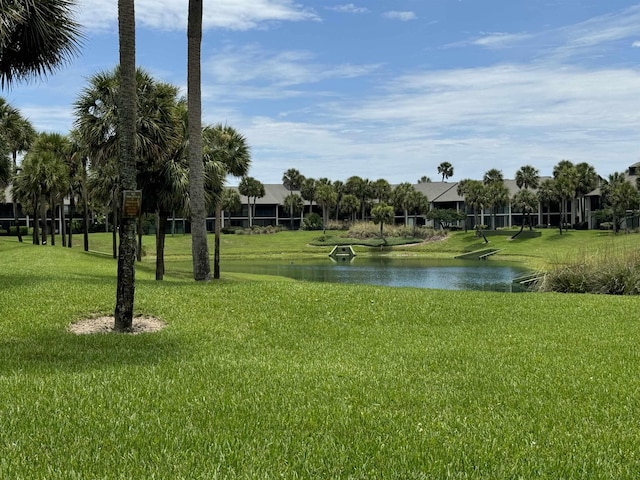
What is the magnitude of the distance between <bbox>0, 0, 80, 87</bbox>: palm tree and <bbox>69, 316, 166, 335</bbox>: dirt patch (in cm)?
505

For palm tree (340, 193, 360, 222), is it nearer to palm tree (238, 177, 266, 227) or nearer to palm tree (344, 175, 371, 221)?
palm tree (344, 175, 371, 221)

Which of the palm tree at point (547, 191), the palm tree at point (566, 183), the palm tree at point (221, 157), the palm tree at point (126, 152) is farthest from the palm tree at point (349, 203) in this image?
the palm tree at point (126, 152)

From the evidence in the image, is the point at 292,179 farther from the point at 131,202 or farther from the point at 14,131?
the point at 131,202

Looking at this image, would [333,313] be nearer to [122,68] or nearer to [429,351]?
[429,351]

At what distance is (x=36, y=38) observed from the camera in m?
11.5

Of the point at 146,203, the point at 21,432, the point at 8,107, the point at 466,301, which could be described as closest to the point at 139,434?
the point at 21,432

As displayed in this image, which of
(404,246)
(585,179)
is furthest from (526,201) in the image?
(404,246)

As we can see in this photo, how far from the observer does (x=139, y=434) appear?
5.22m

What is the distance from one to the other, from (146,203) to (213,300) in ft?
42.4

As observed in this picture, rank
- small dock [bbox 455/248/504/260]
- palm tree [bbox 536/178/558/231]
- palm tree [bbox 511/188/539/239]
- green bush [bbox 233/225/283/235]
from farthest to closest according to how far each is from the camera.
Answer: green bush [bbox 233/225/283/235]
palm tree [bbox 536/178/558/231]
palm tree [bbox 511/188/539/239]
small dock [bbox 455/248/504/260]

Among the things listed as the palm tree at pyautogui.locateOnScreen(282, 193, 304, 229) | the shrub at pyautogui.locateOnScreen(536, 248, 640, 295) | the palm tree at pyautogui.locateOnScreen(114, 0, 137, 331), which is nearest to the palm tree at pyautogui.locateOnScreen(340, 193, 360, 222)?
the palm tree at pyautogui.locateOnScreen(282, 193, 304, 229)

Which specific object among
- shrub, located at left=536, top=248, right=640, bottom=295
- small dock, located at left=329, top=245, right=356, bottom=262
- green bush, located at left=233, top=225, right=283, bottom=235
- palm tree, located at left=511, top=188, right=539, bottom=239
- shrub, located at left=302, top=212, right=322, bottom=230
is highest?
palm tree, located at left=511, top=188, right=539, bottom=239

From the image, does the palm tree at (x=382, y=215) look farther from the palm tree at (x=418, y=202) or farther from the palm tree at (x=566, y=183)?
the palm tree at (x=566, y=183)

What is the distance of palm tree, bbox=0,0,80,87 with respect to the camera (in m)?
11.0
